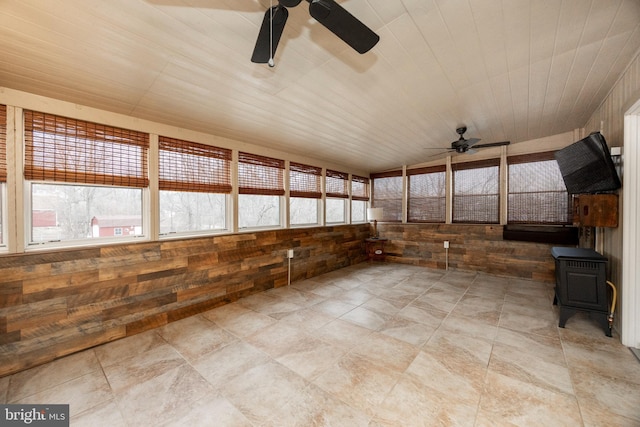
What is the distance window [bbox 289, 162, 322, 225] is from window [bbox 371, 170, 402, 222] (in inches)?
84.7

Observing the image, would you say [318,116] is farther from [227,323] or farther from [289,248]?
[227,323]

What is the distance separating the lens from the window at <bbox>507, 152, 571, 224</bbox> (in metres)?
4.54

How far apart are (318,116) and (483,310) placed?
3.50m

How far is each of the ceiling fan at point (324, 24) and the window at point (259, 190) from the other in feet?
8.21

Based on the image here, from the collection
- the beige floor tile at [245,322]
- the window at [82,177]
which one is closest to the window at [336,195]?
the beige floor tile at [245,322]

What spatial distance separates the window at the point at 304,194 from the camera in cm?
482

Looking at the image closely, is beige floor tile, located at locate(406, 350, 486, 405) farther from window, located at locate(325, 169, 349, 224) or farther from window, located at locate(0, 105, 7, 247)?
window, located at locate(0, 105, 7, 247)

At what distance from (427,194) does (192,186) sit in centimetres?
517

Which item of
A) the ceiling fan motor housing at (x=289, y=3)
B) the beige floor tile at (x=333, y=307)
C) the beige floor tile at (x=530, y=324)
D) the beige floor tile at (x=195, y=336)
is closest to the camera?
the ceiling fan motor housing at (x=289, y=3)

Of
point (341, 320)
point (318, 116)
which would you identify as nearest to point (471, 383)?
point (341, 320)

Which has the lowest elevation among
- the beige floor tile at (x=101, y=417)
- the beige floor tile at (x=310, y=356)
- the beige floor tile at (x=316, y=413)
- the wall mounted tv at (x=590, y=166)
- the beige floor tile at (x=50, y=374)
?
the beige floor tile at (x=50, y=374)

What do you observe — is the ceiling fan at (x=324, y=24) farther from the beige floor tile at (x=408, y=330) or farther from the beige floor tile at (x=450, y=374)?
the beige floor tile at (x=408, y=330)

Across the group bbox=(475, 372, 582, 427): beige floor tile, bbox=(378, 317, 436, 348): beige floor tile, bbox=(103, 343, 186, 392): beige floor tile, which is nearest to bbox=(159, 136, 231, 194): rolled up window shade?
bbox=(103, 343, 186, 392): beige floor tile

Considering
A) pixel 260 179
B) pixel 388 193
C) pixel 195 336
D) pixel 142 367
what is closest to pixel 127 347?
pixel 142 367
